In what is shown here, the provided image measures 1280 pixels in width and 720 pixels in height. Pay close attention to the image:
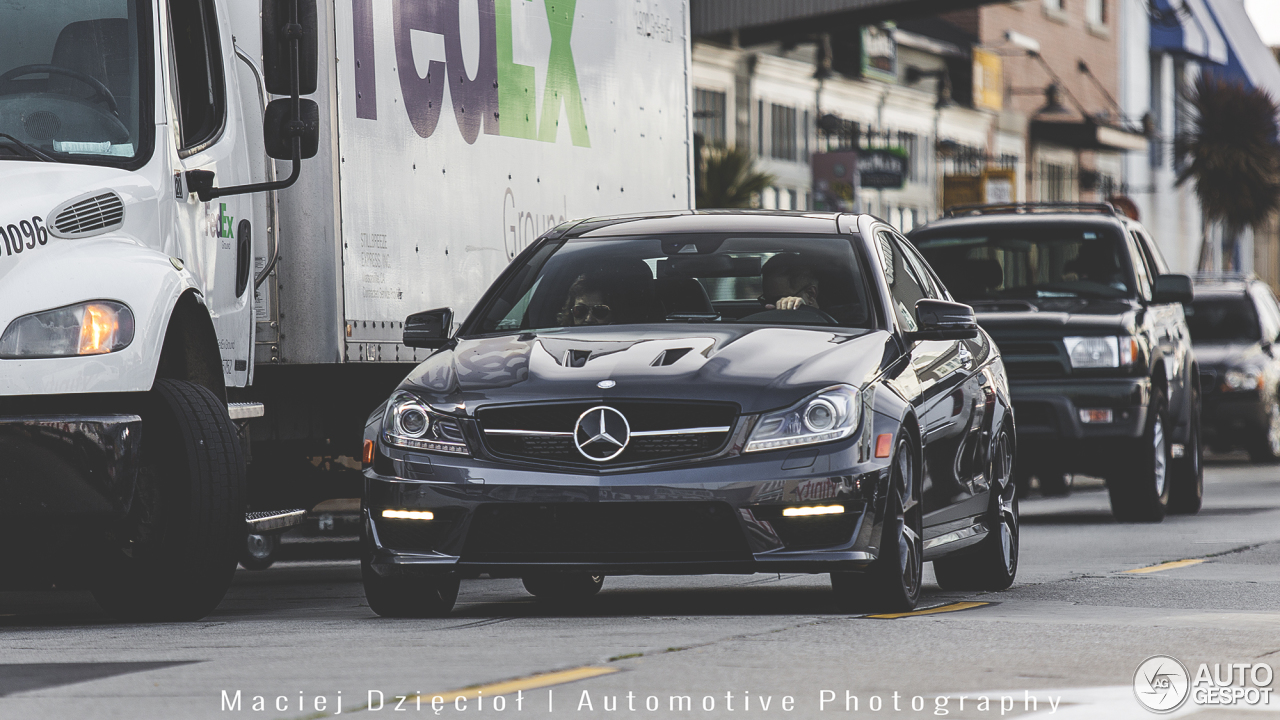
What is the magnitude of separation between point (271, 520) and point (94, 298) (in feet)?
4.55

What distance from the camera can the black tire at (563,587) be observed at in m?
9.77

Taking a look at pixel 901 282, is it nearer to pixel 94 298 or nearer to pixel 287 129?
pixel 287 129

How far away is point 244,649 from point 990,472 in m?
3.70

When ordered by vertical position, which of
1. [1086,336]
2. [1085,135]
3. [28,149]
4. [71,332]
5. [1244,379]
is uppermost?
[1085,135]

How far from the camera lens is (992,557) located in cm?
991

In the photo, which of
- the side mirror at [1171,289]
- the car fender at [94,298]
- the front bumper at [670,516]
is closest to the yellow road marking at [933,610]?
the front bumper at [670,516]

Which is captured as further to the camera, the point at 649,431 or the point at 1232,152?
the point at 1232,152

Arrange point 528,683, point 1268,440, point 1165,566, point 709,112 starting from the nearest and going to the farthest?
point 528,683 → point 1165,566 → point 1268,440 → point 709,112

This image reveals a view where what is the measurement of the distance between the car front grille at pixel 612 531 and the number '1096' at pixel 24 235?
1792 millimetres

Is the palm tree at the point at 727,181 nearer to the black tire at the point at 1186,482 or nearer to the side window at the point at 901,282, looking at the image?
the black tire at the point at 1186,482

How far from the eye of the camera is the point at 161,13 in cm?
895

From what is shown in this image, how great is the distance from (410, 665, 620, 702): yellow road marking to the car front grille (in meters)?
1.30

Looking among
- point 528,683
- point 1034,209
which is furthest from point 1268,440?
point 528,683

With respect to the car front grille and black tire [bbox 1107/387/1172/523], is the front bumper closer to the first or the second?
the car front grille
